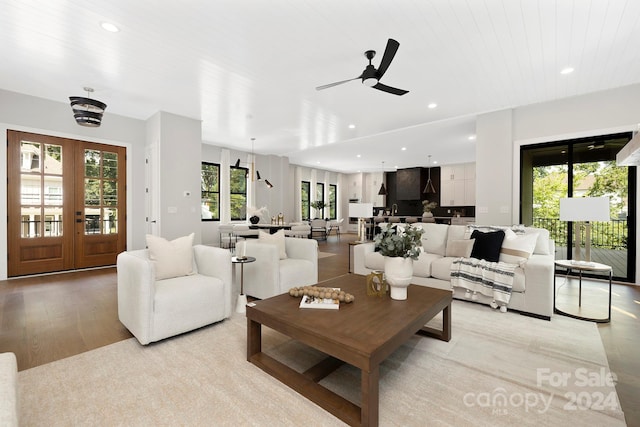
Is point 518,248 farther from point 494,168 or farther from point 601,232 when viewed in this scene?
point 601,232

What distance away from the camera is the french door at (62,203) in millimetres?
4559

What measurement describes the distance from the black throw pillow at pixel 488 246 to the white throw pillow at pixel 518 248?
0.06m

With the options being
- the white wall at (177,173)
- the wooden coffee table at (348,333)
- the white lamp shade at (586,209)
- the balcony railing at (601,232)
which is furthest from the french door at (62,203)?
the balcony railing at (601,232)

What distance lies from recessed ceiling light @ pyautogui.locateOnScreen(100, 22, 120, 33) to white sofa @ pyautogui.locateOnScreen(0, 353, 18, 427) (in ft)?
9.54

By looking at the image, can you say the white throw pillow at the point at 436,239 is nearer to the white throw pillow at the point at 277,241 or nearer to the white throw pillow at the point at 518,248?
the white throw pillow at the point at 518,248

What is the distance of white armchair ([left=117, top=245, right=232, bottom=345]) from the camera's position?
2291mm

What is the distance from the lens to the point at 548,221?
17.2 feet

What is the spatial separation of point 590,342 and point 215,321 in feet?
10.6

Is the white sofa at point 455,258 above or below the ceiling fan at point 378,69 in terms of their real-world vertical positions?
below

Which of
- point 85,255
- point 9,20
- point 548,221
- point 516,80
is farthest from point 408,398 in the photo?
point 85,255

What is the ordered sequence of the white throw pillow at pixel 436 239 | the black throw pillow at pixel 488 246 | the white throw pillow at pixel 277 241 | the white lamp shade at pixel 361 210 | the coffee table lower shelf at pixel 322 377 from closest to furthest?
the coffee table lower shelf at pixel 322 377, the black throw pillow at pixel 488 246, the white throw pillow at pixel 277 241, the white throw pillow at pixel 436 239, the white lamp shade at pixel 361 210

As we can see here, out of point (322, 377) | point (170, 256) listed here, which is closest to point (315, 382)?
point (322, 377)

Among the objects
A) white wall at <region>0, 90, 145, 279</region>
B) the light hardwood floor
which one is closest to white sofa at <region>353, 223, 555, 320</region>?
the light hardwood floor

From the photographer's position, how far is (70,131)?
498 centimetres
